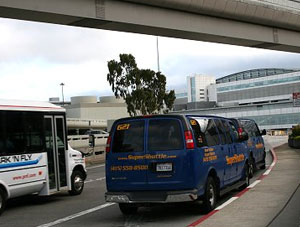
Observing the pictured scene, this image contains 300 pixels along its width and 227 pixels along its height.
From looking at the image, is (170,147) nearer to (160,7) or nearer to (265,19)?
(160,7)

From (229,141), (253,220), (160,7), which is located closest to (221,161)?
(229,141)

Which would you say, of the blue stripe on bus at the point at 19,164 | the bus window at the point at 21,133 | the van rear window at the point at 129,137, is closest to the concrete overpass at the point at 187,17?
the bus window at the point at 21,133

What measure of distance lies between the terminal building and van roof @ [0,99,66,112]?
330ft

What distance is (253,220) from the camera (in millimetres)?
7941

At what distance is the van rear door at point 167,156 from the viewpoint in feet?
27.3

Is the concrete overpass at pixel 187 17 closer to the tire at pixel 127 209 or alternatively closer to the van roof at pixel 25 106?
the van roof at pixel 25 106

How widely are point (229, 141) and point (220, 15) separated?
46.3 ft

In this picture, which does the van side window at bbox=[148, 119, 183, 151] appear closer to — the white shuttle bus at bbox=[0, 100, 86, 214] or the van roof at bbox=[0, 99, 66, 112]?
the white shuttle bus at bbox=[0, 100, 86, 214]

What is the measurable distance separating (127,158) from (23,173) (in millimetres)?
3388

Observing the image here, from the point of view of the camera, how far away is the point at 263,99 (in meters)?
134

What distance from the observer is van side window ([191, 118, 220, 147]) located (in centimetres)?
883

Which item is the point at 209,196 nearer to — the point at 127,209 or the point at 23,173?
the point at 127,209

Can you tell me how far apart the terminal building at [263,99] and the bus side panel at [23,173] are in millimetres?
101179

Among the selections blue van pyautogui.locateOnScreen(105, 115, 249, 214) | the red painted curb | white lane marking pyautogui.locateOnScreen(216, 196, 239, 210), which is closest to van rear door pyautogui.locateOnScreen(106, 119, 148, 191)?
blue van pyautogui.locateOnScreen(105, 115, 249, 214)
